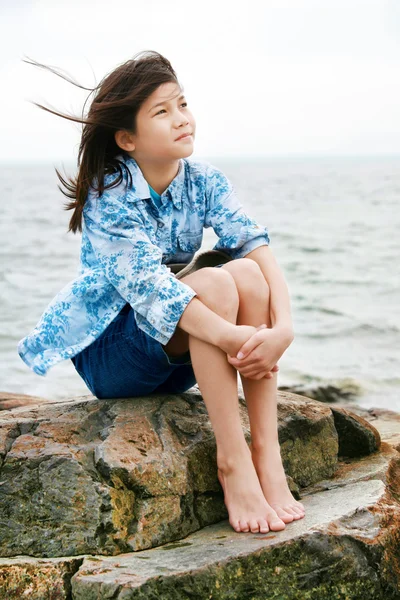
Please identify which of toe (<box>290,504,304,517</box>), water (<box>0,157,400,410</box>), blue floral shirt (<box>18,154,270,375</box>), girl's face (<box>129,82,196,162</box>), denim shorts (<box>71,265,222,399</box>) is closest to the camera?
toe (<box>290,504,304,517</box>)

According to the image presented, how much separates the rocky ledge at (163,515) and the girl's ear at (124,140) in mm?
950

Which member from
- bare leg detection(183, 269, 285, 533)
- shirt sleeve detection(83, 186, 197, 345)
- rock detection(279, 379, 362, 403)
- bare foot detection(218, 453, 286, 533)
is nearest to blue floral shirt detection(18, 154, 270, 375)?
shirt sleeve detection(83, 186, 197, 345)

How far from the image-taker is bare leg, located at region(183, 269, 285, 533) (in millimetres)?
2682

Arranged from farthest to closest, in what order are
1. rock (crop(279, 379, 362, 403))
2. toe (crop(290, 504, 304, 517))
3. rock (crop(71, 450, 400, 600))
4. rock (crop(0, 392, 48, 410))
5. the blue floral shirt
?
rock (crop(279, 379, 362, 403))
rock (crop(0, 392, 48, 410))
the blue floral shirt
toe (crop(290, 504, 304, 517))
rock (crop(71, 450, 400, 600))

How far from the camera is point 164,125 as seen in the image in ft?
9.95

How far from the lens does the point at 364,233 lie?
18766 mm

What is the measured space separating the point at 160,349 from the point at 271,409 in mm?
436

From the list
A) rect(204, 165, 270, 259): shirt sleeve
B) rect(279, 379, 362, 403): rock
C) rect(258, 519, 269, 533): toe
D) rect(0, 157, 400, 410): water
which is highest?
rect(204, 165, 270, 259): shirt sleeve

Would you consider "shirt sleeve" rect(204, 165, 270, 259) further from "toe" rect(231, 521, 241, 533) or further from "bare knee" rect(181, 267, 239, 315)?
"toe" rect(231, 521, 241, 533)

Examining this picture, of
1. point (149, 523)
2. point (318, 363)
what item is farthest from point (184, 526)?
point (318, 363)

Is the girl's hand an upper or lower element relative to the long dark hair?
lower

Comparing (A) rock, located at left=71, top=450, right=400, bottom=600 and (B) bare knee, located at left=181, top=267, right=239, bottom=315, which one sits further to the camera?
(B) bare knee, located at left=181, top=267, right=239, bottom=315

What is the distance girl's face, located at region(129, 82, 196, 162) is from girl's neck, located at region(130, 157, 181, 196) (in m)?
0.08

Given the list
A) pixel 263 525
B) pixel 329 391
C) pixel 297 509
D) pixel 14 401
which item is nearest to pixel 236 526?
pixel 263 525
